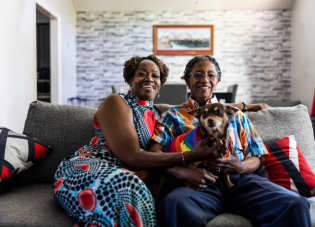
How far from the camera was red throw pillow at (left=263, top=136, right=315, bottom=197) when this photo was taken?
1459 mm

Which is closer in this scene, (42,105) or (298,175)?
(298,175)

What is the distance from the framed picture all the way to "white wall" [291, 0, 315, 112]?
1.68 meters

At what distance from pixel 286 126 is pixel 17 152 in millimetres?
1690

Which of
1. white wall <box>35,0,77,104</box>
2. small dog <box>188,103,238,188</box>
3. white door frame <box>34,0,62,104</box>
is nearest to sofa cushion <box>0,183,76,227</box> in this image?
small dog <box>188,103,238,188</box>

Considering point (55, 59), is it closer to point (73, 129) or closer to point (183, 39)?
point (183, 39)

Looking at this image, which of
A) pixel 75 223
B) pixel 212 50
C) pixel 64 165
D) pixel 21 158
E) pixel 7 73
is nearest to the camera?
pixel 75 223

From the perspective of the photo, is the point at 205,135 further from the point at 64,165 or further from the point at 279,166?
the point at 64,165

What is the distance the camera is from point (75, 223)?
122 centimetres

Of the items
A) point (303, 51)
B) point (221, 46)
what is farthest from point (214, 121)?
point (221, 46)

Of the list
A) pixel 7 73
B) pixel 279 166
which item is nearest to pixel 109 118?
pixel 279 166

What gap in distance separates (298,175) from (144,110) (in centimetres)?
95

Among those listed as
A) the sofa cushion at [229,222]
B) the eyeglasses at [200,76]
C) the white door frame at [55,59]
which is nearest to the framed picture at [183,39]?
the white door frame at [55,59]

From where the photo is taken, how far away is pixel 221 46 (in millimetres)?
5707

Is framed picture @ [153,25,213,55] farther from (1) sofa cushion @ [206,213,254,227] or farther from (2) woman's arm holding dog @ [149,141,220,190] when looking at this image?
(1) sofa cushion @ [206,213,254,227]
